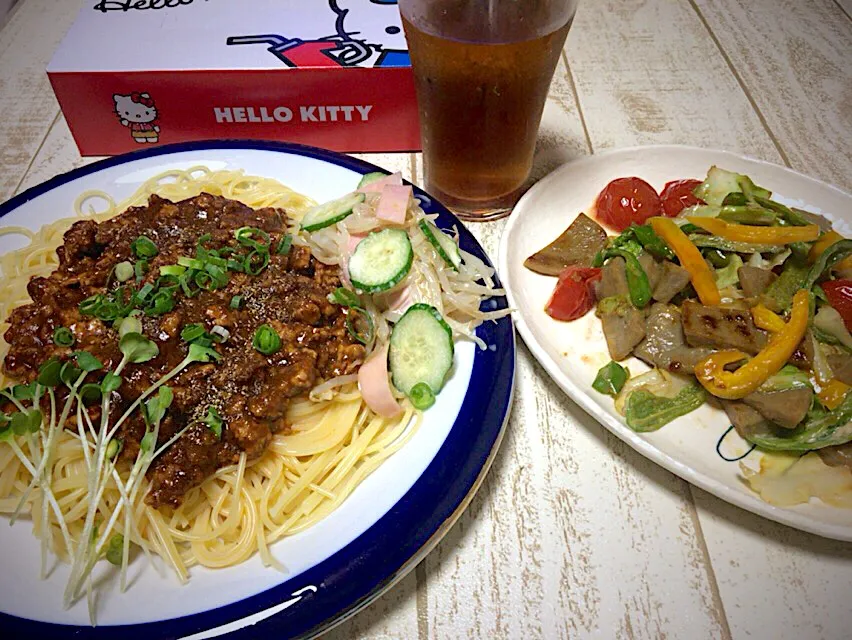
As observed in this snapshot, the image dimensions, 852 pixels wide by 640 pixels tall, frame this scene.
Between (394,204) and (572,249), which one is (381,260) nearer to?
(394,204)

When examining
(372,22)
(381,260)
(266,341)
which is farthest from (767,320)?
(372,22)

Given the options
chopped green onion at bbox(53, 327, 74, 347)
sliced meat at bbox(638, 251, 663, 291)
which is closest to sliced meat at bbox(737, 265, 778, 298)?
sliced meat at bbox(638, 251, 663, 291)

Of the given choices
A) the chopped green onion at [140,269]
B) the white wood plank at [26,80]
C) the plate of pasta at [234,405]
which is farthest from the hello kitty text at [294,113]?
the chopped green onion at [140,269]

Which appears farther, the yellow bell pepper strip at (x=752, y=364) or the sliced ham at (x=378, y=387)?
the yellow bell pepper strip at (x=752, y=364)

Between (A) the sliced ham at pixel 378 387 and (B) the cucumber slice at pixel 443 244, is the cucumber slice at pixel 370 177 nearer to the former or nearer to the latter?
(B) the cucumber slice at pixel 443 244

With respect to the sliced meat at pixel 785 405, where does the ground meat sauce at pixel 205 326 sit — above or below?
above

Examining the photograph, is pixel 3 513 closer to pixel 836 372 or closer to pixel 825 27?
pixel 836 372

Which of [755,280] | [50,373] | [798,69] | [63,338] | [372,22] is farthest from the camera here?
[798,69]
